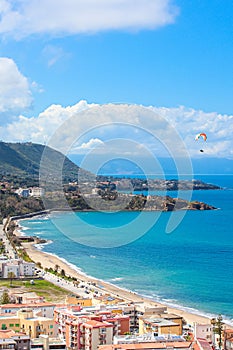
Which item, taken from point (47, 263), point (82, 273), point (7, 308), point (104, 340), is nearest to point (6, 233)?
point (47, 263)

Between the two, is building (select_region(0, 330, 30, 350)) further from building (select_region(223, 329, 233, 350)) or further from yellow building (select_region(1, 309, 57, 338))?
building (select_region(223, 329, 233, 350))

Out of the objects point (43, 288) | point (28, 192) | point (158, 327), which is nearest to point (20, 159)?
point (28, 192)

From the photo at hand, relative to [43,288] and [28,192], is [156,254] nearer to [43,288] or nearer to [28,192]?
[43,288]

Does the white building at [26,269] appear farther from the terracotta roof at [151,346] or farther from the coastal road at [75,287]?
the terracotta roof at [151,346]

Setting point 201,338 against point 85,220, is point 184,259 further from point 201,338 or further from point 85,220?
point 85,220

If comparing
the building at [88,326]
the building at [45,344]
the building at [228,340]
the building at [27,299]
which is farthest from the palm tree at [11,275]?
the building at [45,344]

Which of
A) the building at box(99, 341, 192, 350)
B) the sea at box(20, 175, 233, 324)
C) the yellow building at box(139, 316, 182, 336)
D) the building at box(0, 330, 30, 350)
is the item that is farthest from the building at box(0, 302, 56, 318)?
the sea at box(20, 175, 233, 324)
